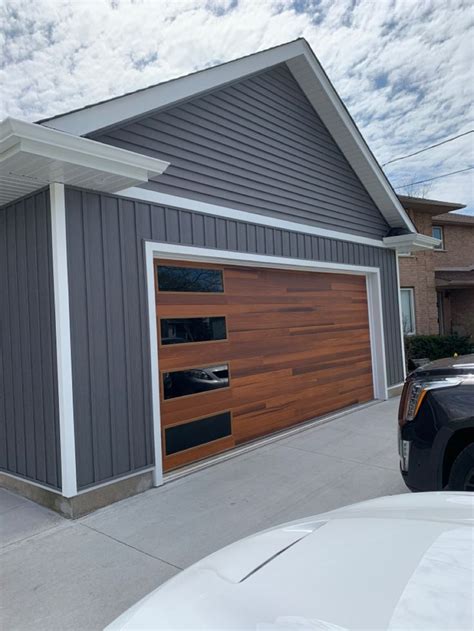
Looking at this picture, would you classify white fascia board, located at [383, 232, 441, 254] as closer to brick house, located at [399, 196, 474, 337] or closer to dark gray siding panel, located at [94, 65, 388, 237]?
dark gray siding panel, located at [94, 65, 388, 237]

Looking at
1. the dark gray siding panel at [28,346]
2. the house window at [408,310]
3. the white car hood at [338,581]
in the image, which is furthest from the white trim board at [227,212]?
the house window at [408,310]

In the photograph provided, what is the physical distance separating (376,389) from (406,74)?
7.25 meters

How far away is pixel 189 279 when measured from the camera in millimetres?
5258

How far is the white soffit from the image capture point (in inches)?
126

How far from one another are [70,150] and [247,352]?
3379mm

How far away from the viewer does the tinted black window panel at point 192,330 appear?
4945mm

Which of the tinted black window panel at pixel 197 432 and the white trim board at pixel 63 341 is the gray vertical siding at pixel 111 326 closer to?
the white trim board at pixel 63 341

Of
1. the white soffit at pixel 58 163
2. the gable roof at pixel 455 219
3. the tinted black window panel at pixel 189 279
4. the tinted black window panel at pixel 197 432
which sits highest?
the gable roof at pixel 455 219

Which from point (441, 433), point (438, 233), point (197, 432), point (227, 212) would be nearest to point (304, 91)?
point (227, 212)

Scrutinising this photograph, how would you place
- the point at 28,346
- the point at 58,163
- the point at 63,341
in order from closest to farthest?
the point at 58,163 < the point at 63,341 < the point at 28,346

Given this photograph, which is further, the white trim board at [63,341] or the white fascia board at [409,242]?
the white fascia board at [409,242]

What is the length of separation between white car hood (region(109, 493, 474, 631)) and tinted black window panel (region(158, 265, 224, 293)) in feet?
11.4

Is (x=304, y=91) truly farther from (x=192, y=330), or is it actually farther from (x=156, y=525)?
(x=156, y=525)

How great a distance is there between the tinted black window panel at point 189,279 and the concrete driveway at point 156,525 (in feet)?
6.76
